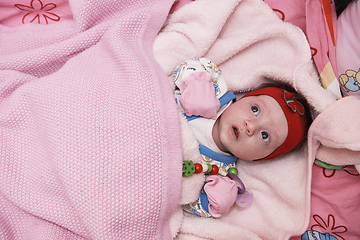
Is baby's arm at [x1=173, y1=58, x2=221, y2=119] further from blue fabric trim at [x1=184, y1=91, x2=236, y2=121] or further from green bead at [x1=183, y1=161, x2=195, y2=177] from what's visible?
green bead at [x1=183, y1=161, x2=195, y2=177]

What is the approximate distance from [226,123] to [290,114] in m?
0.24

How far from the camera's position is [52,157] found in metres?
0.85

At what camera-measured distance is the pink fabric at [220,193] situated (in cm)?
99

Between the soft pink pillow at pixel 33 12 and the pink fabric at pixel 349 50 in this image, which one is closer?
the pink fabric at pixel 349 50

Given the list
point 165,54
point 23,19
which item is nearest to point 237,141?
point 165,54

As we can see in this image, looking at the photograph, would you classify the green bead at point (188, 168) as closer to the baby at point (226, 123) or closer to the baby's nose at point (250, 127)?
the baby at point (226, 123)

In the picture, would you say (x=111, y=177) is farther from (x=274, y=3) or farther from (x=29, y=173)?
(x=274, y=3)

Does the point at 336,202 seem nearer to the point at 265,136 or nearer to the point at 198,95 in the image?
the point at 265,136

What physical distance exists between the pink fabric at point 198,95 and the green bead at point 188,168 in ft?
0.65

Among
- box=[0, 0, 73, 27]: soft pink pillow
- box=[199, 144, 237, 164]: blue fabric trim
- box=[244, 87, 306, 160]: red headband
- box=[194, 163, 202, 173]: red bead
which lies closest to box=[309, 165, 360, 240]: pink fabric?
box=[244, 87, 306, 160]: red headband

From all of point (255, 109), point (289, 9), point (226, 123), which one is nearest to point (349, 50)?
point (289, 9)

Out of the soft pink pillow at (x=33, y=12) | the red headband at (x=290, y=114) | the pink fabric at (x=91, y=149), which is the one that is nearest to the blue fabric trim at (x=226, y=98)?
the red headband at (x=290, y=114)

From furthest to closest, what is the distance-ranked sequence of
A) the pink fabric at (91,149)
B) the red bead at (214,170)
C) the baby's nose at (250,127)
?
the red bead at (214,170), the baby's nose at (250,127), the pink fabric at (91,149)

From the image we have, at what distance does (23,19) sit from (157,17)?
1.97 ft
